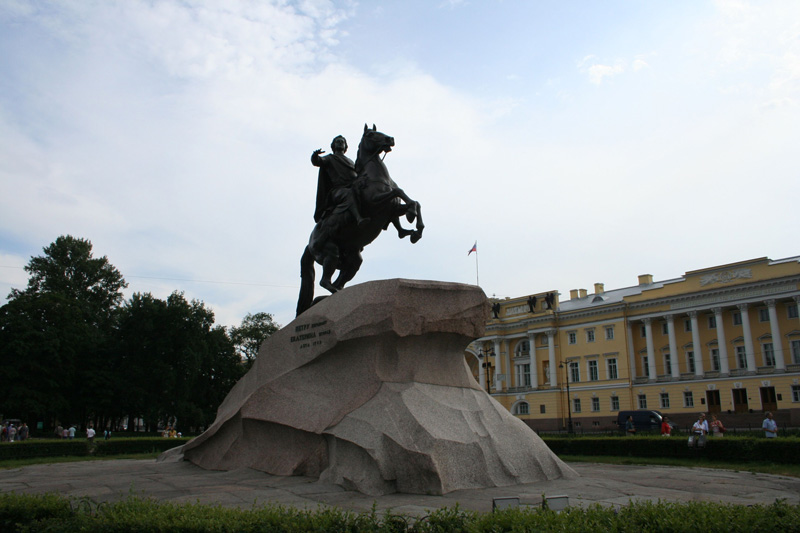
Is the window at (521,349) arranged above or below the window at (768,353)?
above

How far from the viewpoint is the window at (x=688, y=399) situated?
2180 inches

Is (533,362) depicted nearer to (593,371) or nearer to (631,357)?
(593,371)

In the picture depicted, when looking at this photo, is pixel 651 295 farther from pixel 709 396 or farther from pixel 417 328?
pixel 417 328

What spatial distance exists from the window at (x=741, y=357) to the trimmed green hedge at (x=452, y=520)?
56.5m

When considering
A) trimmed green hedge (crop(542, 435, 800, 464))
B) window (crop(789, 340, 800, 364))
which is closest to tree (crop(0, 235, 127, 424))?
trimmed green hedge (crop(542, 435, 800, 464))

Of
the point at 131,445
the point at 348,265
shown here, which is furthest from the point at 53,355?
the point at 348,265

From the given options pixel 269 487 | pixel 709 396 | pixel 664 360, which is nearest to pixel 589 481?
pixel 269 487

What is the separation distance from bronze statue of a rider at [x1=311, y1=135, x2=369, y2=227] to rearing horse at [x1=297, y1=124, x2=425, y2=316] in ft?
0.52

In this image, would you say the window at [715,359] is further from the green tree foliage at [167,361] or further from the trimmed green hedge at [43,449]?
the trimmed green hedge at [43,449]

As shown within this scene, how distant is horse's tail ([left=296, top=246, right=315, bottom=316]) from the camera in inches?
498

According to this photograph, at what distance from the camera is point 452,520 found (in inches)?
177

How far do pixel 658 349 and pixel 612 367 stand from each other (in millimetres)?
4660

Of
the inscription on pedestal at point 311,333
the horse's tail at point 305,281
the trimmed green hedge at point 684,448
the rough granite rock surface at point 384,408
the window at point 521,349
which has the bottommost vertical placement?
the trimmed green hedge at point 684,448

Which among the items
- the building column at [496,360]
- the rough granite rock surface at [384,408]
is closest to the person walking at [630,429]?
the rough granite rock surface at [384,408]
